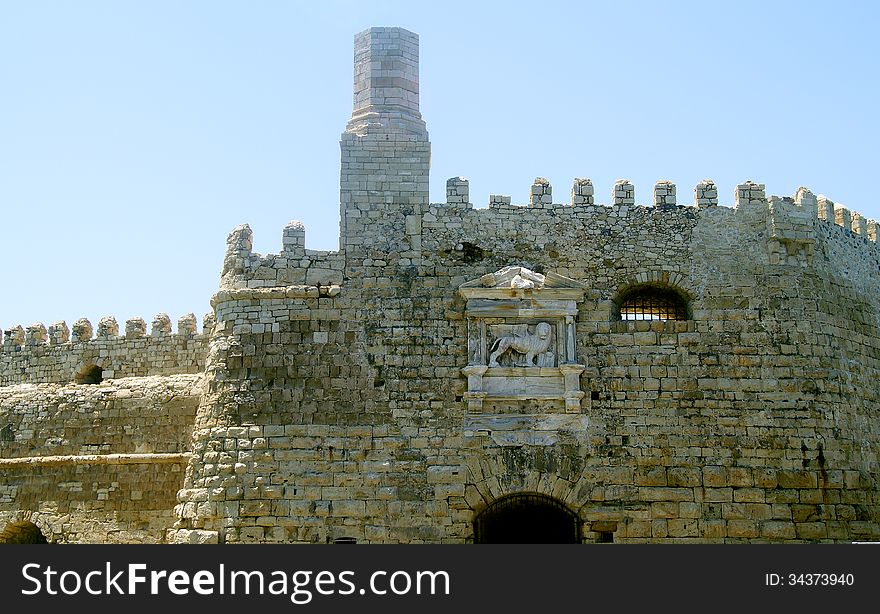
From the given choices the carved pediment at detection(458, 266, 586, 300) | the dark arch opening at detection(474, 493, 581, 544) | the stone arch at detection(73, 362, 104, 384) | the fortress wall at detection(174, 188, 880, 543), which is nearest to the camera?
the fortress wall at detection(174, 188, 880, 543)

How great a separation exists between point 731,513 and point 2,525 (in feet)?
39.8

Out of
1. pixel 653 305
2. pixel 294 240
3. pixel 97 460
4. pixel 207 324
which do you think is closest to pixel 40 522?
pixel 97 460

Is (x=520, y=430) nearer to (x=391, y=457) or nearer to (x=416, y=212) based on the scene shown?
(x=391, y=457)

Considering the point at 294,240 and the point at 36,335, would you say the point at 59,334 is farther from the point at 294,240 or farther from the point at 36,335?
the point at 294,240

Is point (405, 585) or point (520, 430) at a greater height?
point (520, 430)

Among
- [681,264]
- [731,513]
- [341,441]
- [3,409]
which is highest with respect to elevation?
[681,264]

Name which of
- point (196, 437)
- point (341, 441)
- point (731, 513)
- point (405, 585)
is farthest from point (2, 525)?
point (731, 513)

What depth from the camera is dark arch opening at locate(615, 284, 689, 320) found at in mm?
16266

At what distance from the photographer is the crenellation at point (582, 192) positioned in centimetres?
1630

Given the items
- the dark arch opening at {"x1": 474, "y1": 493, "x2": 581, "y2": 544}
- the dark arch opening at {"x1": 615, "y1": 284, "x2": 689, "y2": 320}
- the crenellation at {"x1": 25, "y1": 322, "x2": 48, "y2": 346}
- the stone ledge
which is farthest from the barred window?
the crenellation at {"x1": 25, "y1": 322, "x2": 48, "y2": 346}

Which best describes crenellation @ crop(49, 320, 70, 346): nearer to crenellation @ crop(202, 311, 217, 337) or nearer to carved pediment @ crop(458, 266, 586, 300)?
crenellation @ crop(202, 311, 217, 337)

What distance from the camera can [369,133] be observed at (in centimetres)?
1691

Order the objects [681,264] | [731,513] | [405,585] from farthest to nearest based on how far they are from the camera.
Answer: [681,264] < [731,513] < [405,585]

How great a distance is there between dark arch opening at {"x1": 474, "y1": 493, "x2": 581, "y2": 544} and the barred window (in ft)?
10.2
